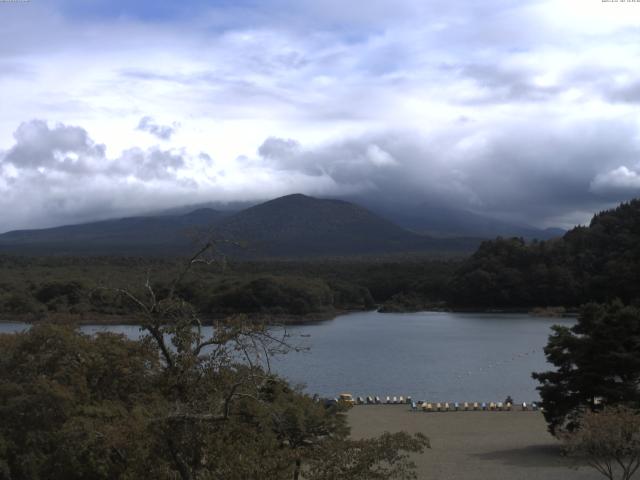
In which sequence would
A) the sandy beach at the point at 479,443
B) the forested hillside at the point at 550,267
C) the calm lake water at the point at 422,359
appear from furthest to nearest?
the forested hillside at the point at 550,267 < the calm lake water at the point at 422,359 < the sandy beach at the point at 479,443

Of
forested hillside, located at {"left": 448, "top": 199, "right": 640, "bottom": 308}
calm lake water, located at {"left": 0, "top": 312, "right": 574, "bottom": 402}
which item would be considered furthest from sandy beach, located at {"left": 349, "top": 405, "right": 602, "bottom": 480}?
forested hillside, located at {"left": 448, "top": 199, "right": 640, "bottom": 308}

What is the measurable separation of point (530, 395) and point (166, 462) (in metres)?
24.0

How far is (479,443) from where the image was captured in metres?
19.2

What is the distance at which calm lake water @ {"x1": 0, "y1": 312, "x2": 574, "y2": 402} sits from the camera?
101 feet

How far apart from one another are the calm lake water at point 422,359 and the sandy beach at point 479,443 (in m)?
3.02

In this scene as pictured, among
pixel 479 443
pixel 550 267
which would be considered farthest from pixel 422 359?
pixel 550 267

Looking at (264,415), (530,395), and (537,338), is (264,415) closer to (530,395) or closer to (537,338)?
(530,395)

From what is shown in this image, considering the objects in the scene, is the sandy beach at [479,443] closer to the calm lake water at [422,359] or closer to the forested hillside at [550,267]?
the calm lake water at [422,359]

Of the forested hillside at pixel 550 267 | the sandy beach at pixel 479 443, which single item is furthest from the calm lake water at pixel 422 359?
the forested hillside at pixel 550 267

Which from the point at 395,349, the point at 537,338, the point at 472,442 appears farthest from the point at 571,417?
the point at 537,338

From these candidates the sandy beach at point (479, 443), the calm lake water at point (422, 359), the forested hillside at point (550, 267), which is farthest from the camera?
the forested hillside at point (550, 267)

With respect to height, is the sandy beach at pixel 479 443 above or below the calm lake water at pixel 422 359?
above

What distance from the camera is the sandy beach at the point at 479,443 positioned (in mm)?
15469

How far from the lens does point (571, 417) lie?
16797 millimetres
